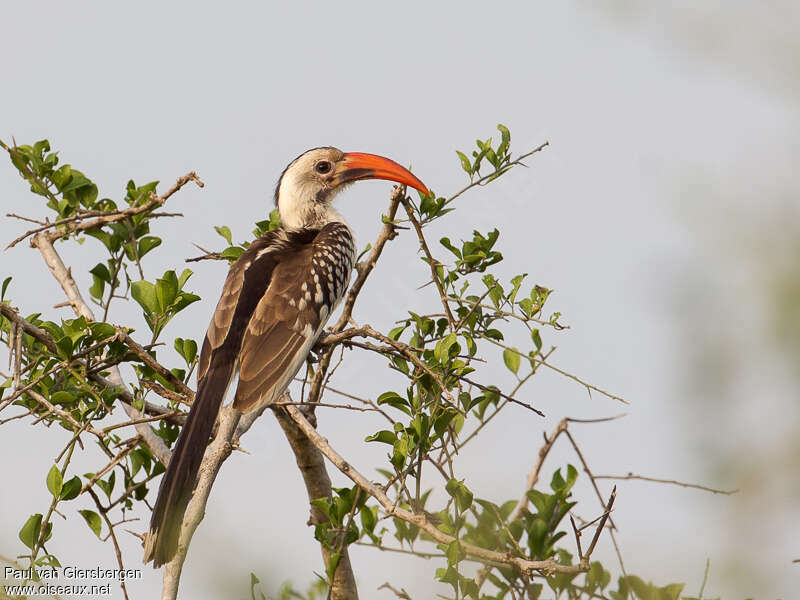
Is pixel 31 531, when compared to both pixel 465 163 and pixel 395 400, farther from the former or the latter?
pixel 465 163

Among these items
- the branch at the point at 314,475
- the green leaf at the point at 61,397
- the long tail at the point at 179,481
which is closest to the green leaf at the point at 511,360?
the branch at the point at 314,475

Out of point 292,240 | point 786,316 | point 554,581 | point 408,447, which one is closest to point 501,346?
point 408,447

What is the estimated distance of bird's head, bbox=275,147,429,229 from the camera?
240 inches

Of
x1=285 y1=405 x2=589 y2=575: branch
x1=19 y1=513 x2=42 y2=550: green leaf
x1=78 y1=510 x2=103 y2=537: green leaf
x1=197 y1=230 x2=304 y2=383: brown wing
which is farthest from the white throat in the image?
x1=19 y1=513 x2=42 y2=550: green leaf

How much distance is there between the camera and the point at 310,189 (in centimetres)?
624

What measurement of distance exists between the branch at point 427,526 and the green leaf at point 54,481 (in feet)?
3.19

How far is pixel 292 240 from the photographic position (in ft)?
17.0

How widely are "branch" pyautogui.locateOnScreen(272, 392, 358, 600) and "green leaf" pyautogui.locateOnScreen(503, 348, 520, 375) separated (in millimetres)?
980

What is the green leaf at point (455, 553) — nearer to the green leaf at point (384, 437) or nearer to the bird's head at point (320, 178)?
the green leaf at point (384, 437)

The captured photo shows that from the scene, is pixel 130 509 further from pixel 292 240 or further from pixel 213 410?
pixel 292 240

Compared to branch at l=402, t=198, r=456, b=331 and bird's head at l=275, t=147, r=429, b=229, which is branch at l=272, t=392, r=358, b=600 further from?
bird's head at l=275, t=147, r=429, b=229

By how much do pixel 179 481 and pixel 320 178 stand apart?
3.23 metres

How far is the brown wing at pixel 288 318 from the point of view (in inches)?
161

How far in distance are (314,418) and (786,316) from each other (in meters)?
3.16
